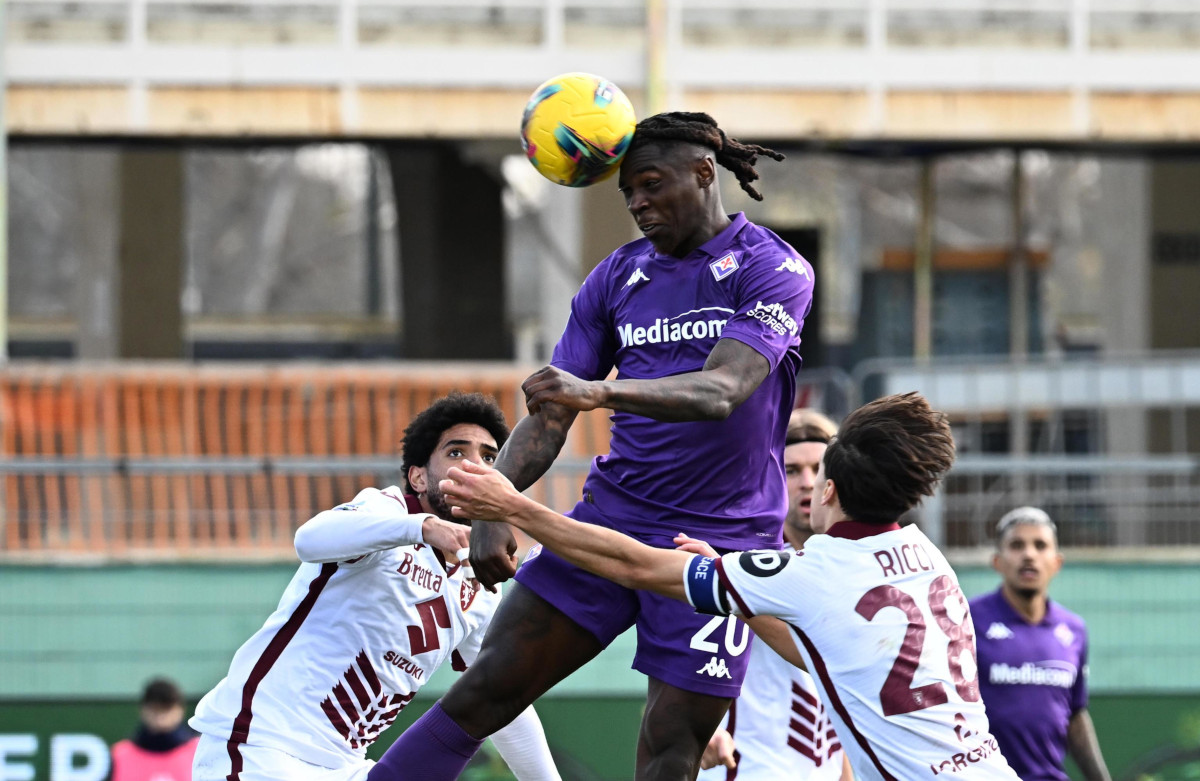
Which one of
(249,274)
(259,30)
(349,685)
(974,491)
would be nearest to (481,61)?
(259,30)

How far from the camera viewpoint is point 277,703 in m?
5.67

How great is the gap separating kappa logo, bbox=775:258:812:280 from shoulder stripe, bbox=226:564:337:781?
175 cm

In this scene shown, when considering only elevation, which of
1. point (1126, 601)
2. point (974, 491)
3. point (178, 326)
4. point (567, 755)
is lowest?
point (567, 755)

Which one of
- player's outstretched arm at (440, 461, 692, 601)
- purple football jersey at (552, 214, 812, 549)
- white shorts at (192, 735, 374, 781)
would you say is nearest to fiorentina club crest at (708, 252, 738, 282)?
purple football jersey at (552, 214, 812, 549)

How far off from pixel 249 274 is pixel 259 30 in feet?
107

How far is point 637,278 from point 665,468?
58 cm

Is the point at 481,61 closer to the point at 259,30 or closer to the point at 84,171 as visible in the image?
the point at 259,30

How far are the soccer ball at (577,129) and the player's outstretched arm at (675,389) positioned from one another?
674 millimetres

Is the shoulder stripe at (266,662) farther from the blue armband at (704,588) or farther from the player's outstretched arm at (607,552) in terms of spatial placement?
the blue armband at (704,588)

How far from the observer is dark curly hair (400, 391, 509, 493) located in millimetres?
5668

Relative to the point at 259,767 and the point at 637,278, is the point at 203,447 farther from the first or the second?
the point at 637,278

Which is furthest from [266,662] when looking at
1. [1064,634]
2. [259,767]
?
[1064,634]

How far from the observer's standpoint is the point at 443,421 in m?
5.67

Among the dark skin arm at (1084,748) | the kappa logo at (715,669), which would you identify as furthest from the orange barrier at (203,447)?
the kappa logo at (715,669)
